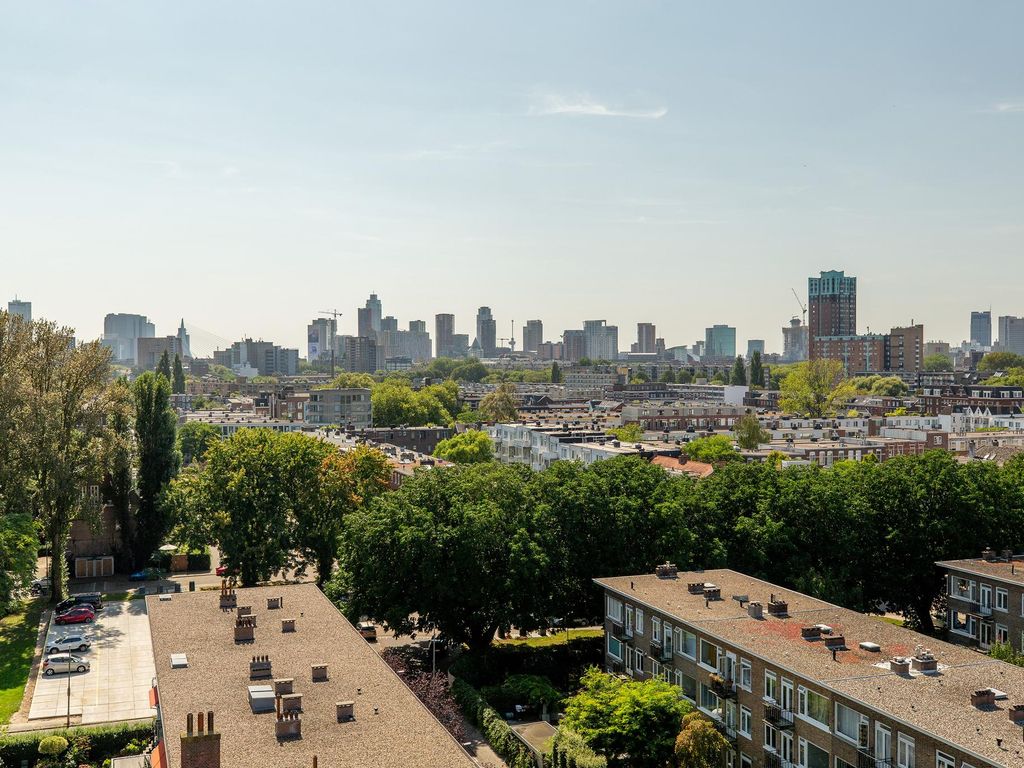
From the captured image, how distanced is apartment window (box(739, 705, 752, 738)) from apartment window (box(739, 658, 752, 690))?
743mm

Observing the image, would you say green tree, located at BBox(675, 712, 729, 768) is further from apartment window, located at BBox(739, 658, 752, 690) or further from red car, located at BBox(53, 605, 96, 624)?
red car, located at BBox(53, 605, 96, 624)

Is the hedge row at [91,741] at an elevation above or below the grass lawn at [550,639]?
above

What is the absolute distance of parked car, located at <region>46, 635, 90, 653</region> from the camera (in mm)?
46062

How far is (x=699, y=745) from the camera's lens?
29.2m

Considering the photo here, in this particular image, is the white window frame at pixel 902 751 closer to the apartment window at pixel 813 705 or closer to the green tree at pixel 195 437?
the apartment window at pixel 813 705

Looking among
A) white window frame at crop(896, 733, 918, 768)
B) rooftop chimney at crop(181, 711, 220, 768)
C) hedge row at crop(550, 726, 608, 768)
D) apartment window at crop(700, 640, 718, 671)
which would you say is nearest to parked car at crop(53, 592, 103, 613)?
hedge row at crop(550, 726, 608, 768)

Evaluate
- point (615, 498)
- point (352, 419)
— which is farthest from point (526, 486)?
point (352, 419)

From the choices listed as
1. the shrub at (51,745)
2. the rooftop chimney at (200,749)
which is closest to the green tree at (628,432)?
the shrub at (51,745)

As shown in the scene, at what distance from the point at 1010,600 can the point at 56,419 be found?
46863 mm

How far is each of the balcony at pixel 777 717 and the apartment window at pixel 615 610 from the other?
383 inches

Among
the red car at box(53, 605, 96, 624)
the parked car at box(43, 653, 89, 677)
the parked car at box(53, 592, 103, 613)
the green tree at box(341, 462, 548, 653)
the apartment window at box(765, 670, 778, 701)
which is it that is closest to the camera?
the apartment window at box(765, 670, 778, 701)

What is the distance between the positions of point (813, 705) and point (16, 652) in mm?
36334

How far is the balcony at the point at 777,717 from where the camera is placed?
30000 millimetres

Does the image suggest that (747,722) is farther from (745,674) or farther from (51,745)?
(51,745)
